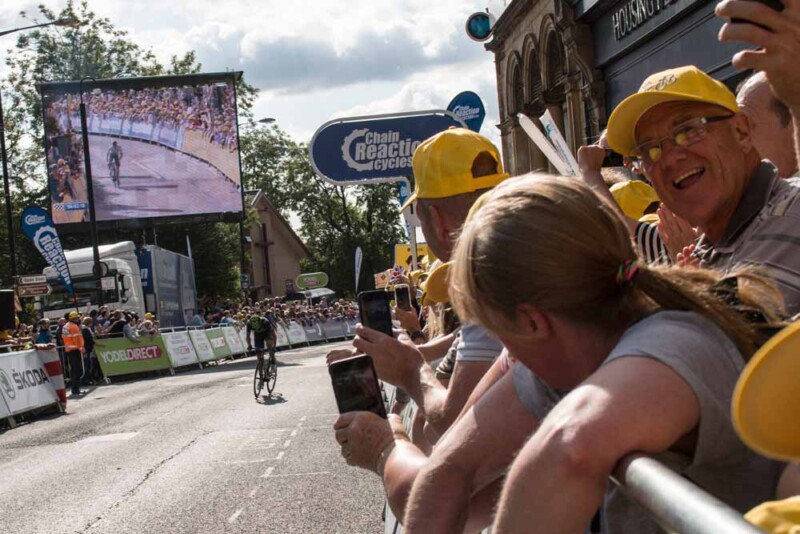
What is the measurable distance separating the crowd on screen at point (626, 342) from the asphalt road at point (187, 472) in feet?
15.9

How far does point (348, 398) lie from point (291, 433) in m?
10.4

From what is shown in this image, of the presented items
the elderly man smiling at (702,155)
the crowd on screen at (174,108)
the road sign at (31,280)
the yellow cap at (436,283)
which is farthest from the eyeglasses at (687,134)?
the crowd on screen at (174,108)

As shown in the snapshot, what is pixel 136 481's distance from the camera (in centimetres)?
988

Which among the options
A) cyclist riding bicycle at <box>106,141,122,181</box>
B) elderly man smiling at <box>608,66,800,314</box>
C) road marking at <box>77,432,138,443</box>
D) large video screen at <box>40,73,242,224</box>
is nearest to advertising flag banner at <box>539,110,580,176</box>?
elderly man smiling at <box>608,66,800,314</box>

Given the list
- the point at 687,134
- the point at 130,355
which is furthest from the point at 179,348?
the point at 687,134

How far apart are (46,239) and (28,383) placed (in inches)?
538

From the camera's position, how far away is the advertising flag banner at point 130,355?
26859 millimetres

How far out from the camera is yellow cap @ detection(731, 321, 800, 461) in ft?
3.76

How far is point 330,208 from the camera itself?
91.5 m

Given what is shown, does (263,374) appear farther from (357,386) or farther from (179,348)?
(357,386)

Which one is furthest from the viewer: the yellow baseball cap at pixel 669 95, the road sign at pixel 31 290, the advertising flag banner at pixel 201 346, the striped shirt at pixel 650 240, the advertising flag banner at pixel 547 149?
the advertising flag banner at pixel 201 346

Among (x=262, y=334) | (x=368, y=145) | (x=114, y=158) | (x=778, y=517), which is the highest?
(x=114, y=158)

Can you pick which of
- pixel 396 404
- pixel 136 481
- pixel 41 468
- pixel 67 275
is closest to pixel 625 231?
pixel 396 404

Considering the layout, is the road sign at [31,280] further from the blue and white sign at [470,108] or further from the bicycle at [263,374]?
the blue and white sign at [470,108]
